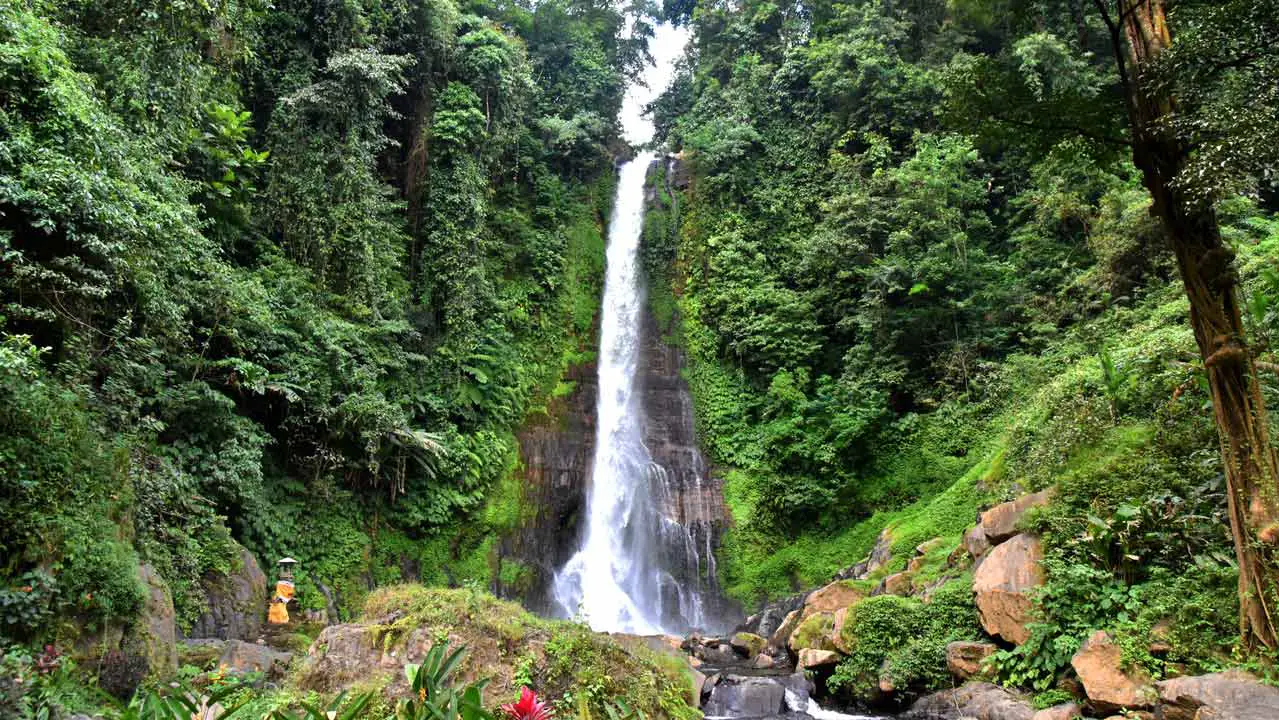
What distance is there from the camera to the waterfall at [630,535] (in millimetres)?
14273

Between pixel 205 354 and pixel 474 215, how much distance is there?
24.6 feet

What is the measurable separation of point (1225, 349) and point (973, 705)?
148 inches

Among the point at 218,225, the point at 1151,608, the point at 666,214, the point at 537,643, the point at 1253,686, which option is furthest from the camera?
the point at 666,214

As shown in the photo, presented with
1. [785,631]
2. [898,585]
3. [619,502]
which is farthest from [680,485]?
[898,585]

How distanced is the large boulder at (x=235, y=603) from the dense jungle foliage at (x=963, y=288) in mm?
7895

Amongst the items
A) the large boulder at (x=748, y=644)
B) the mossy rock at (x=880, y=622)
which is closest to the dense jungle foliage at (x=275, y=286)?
the large boulder at (x=748, y=644)

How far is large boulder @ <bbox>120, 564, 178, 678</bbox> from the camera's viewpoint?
235 inches

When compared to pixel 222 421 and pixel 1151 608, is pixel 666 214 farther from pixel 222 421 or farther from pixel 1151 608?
pixel 1151 608

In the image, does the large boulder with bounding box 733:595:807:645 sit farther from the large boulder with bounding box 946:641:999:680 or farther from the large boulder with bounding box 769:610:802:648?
the large boulder with bounding box 946:641:999:680

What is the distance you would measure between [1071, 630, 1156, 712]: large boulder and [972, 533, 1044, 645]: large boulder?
2.23 feet

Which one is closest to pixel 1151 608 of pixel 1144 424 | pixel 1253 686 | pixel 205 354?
pixel 1253 686

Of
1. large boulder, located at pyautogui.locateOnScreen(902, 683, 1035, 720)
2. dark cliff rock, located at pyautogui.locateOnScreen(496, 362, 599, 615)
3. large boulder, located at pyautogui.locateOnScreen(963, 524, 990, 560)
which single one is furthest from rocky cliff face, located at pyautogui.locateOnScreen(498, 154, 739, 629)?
large boulder, located at pyautogui.locateOnScreen(902, 683, 1035, 720)

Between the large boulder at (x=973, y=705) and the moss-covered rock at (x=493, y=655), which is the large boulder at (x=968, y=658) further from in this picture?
the moss-covered rock at (x=493, y=655)

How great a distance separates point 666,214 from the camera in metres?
22.1
